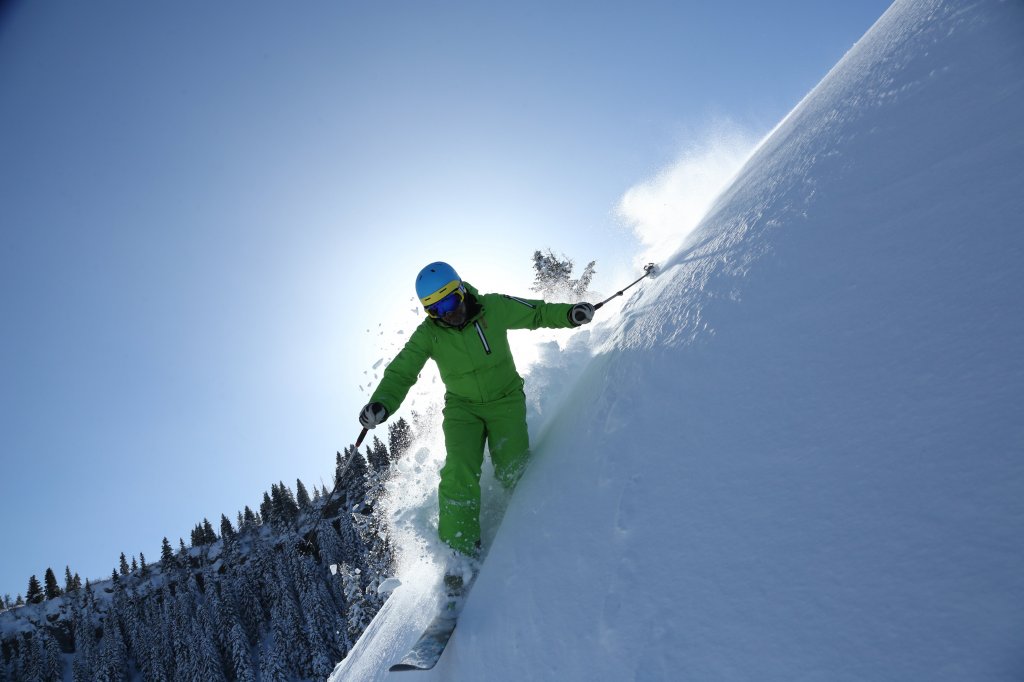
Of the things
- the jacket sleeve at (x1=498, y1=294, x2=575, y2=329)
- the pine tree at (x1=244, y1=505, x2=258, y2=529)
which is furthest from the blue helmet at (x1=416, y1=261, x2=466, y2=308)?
the pine tree at (x1=244, y1=505, x2=258, y2=529)

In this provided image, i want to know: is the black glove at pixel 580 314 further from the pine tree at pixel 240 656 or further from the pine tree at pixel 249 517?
the pine tree at pixel 249 517

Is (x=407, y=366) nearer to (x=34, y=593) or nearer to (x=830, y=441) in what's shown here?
(x=830, y=441)

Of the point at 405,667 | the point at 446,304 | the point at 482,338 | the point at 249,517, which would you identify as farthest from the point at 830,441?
the point at 249,517

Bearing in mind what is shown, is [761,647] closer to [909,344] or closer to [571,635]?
[571,635]

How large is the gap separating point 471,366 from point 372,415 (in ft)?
3.25

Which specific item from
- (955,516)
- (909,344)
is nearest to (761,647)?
(955,516)

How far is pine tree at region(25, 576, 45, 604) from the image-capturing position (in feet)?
296

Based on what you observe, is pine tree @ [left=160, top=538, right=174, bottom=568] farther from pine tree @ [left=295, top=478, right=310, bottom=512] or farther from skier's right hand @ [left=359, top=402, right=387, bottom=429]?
skier's right hand @ [left=359, top=402, right=387, bottom=429]

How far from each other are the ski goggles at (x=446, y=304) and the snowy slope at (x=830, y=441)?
1656mm

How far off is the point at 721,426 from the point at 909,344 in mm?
836

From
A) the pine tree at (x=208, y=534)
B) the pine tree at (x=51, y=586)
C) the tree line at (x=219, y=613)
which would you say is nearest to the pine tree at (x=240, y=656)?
the tree line at (x=219, y=613)

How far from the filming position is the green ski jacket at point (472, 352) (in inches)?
190

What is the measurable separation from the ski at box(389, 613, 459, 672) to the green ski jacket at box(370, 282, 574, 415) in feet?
6.16

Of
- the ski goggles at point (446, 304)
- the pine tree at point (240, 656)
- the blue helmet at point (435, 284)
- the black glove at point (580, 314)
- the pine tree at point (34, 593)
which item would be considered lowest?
the black glove at point (580, 314)
